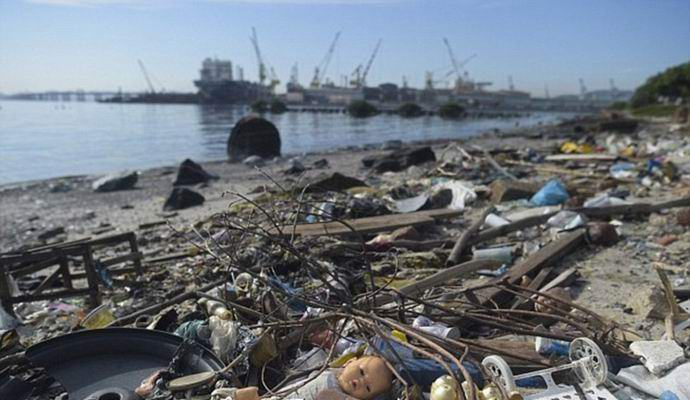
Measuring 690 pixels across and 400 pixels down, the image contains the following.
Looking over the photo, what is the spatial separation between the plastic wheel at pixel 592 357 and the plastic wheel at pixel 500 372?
13.4 inches

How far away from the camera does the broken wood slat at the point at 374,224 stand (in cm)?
557

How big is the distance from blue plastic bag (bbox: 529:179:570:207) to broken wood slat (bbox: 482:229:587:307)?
198 centimetres

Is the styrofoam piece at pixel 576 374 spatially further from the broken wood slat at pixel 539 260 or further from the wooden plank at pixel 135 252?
the wooden plank at pixel 135 252

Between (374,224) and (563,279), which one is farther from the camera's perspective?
(374,224)

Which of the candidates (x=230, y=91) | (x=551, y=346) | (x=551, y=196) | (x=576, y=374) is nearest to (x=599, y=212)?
(x=551, y=196)

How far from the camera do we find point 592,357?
224cm

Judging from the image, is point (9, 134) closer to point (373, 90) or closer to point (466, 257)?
point (466, 257)

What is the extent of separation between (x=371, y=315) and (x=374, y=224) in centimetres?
378

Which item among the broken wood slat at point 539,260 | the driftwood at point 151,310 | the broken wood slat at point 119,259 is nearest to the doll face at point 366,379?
the broken wood slat at point 539,260

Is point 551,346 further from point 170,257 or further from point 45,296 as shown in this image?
point 170,257

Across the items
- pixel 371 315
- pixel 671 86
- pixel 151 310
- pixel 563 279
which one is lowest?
pixel 563 279

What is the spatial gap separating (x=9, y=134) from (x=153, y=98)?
309 feet

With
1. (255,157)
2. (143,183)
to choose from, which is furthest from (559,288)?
(255,157)

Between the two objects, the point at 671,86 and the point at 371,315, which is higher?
the point at 671,86
